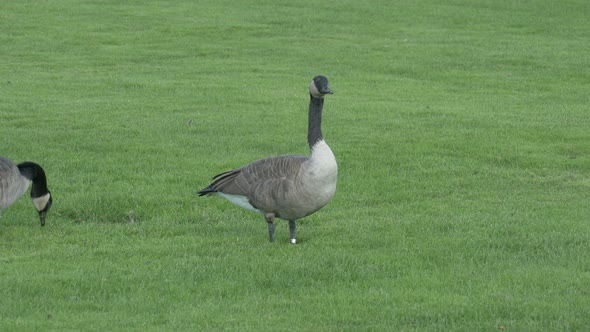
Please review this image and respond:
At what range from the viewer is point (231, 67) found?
26188 mm

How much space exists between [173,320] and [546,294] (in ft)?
10.8

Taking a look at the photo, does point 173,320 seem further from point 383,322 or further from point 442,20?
point 442,20

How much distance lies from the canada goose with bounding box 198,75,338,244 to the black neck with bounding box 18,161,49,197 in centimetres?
202

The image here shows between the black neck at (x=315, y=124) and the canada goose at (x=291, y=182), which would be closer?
the canada goose at (x=291, y=182)

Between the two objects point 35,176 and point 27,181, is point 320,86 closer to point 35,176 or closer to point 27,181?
point 35,176

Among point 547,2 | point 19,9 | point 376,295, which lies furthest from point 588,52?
point 376,295

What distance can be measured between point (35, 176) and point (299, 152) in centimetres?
550

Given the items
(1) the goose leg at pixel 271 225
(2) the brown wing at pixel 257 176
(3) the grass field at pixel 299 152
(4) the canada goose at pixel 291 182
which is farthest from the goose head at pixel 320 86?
(3) the grass field at pixel 299 152

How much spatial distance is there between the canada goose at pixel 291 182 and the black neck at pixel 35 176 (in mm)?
2023

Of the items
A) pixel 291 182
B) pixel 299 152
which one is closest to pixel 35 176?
pixel 291 182

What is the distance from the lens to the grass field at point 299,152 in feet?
29.3

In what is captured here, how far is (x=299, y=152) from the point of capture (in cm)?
1652

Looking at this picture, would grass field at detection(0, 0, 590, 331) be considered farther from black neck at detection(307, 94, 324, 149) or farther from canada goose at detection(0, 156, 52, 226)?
black neck at detection(307, 94, 324, 149)

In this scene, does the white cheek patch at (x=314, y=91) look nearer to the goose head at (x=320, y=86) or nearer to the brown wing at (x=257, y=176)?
the goose head at (x=320, y=86)
